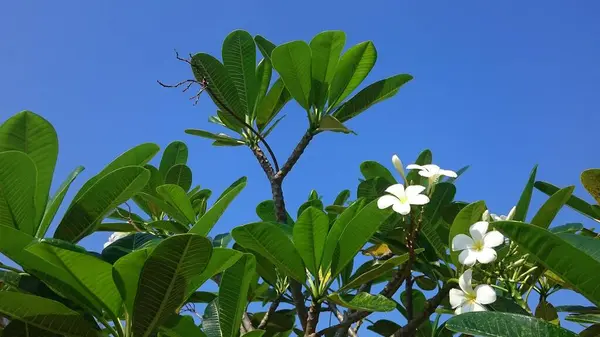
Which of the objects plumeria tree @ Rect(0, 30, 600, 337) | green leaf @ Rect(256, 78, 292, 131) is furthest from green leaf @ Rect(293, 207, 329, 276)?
green leaf @ Rect(256, 78, 292, 131)

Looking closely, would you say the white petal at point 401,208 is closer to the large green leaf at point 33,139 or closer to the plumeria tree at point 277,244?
the plumeria tree at point 277,244

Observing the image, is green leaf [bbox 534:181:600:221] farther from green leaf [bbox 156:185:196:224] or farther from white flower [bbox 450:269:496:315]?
green leaf [bbox 156:185:196:224]

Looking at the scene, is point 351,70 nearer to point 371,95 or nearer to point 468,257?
point 371,95

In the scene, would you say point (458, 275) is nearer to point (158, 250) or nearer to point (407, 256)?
point (407, 256)

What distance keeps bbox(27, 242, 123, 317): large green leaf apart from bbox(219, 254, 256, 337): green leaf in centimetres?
27

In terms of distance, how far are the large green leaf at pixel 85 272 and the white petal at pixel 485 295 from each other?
A: 81 cm

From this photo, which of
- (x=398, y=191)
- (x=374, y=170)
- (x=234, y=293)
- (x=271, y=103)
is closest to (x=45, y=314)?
(x=234, y=293)

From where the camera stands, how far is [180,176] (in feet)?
7.96

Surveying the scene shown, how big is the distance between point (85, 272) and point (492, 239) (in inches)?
35.8

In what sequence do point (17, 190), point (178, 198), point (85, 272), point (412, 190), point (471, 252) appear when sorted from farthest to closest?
point (178, 198)
point (412, 190)
point (471, 252)
point (17, 190)
point (85, 272)

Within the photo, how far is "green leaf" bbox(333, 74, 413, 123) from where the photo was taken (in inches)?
81.4

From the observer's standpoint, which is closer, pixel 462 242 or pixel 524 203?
pixel 462 242

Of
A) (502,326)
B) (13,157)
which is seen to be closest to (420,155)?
(502,326)

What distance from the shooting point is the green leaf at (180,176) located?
2.39 metres
